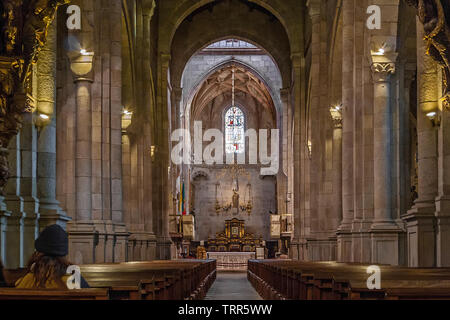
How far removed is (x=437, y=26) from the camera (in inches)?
353

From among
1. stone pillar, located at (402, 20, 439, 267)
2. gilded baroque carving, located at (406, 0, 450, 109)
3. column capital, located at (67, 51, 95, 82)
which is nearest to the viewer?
gilded baroque carving, located at (406, 0, 450, 109)

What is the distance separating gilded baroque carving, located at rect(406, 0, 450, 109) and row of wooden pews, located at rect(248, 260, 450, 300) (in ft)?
9.25

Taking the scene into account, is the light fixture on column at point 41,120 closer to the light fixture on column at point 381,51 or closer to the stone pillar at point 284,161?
the light fixture on column at point 381,51

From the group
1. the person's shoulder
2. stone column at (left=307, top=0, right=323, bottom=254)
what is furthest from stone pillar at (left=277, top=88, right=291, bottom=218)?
the person's shoulder

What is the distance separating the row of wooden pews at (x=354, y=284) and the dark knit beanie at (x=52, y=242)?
229cm

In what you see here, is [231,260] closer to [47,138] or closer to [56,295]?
[47,138]

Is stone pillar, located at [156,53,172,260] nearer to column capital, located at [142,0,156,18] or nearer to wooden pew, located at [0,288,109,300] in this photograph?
column capital, located at [142,0,156,18]

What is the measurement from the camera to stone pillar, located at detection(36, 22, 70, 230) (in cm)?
1176

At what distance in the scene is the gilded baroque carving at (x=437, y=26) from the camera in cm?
894

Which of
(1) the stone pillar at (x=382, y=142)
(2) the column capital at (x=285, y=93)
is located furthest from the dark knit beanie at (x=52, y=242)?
(2) the column capital at (x=285, y=93)

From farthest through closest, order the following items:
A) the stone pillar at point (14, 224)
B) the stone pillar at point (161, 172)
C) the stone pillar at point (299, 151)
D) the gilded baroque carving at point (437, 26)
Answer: the stone pillar at point (299, 151) < the stone pillar at point (161, 172) < the stone pillar at point (14, 224) < the gilded baroque carving at point (437, 26)
